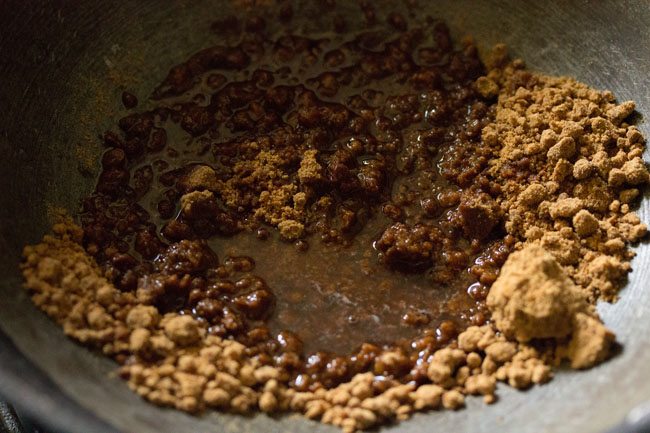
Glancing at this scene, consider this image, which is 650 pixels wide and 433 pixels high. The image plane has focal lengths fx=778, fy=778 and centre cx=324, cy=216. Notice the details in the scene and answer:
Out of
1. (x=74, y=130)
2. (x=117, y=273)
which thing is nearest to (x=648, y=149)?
(x=117, y=273)

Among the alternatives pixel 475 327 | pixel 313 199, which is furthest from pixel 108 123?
pixel 475 327

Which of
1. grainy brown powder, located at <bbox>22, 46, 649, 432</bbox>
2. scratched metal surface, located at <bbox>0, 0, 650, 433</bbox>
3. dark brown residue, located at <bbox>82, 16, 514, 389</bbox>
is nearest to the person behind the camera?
scratched metal surface, located at <bbox>0, 0, 650, 433</bbox>

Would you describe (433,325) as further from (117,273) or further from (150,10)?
(150,10)

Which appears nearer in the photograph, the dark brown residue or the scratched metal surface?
the scratched metal surface

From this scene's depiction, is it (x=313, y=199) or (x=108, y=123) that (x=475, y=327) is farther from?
(x=108, y=123)

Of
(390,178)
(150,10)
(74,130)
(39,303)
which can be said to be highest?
(150,10)
